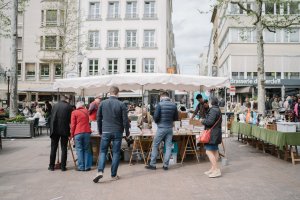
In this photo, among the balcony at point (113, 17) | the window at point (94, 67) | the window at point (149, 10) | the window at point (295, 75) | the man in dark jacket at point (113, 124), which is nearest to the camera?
the man in dark jacket at point (113, 124)

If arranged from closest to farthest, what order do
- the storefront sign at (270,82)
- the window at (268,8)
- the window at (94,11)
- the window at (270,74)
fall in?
the window at (268,8), the storefront sign at (270,82), the window at (270,74), the window at (94,11)

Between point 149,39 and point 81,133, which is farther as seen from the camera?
point 149,39

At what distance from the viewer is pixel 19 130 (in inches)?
706

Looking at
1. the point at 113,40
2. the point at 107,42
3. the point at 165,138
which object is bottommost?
the point at 165,138

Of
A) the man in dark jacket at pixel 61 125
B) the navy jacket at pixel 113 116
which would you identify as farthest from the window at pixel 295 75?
the navy jacket at pixel 113 116

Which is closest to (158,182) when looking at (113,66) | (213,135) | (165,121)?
(213,135)

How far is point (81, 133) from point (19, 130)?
381 inches

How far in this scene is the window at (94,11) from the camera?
46.1 metres

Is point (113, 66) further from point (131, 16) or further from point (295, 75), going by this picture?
point (295, 75)

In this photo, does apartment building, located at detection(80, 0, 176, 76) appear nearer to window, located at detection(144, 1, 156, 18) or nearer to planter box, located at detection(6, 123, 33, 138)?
window, located at detection(144, 1, 156, 18)

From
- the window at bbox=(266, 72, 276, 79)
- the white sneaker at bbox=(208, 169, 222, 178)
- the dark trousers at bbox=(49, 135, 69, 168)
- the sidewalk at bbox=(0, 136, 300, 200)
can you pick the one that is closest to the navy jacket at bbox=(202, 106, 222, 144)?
the white sneaker at bbox=(208, 169, 222, 178)

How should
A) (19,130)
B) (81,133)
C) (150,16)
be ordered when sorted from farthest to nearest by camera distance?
(150,16)
(19,130)
(81,133)

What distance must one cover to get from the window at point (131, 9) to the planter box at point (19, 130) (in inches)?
1176

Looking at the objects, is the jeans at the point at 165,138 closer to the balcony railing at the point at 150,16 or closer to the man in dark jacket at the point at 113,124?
the man in dark jacket at the point at 113,124
